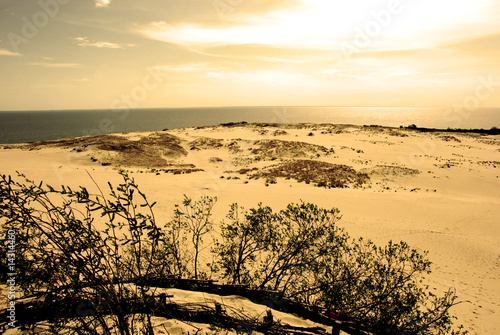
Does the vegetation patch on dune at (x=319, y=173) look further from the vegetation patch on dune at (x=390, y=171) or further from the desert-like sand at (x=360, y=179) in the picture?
the vegetation patch on dune at (x=390, y=171)

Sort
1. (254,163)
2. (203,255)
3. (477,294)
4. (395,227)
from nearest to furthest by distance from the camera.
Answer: (477,294) < (203,255) < (395,227) < (254,163)

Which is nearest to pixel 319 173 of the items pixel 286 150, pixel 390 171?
pixel 390 171

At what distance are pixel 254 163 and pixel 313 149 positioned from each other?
45.0 ft

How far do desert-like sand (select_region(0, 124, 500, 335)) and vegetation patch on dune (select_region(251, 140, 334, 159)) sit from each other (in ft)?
0.69

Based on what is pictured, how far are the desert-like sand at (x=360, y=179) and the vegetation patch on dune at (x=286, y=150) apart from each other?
21cm

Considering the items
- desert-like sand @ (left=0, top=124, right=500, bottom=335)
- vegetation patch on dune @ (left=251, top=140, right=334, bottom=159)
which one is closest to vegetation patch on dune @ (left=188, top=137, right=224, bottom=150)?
desert-like sand @ (left=0, top=124, right=500, bottom=335)

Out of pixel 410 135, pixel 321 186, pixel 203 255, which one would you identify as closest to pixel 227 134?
pixel 321 186

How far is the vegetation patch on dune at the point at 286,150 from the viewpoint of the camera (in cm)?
4490

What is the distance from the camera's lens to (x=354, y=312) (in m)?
8.54

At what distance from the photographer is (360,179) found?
103 feet

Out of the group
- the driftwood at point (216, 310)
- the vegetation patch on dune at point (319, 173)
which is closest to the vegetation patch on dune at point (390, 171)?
the vegetation patch on dune at point (319, 173)

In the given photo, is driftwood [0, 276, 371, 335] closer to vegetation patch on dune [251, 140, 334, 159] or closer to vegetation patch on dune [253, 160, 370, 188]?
vegetation patch on dune [253, 160, 370, 188]

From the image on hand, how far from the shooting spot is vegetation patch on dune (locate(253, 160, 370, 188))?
30.3 m

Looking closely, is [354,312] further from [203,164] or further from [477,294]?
[203,164]
